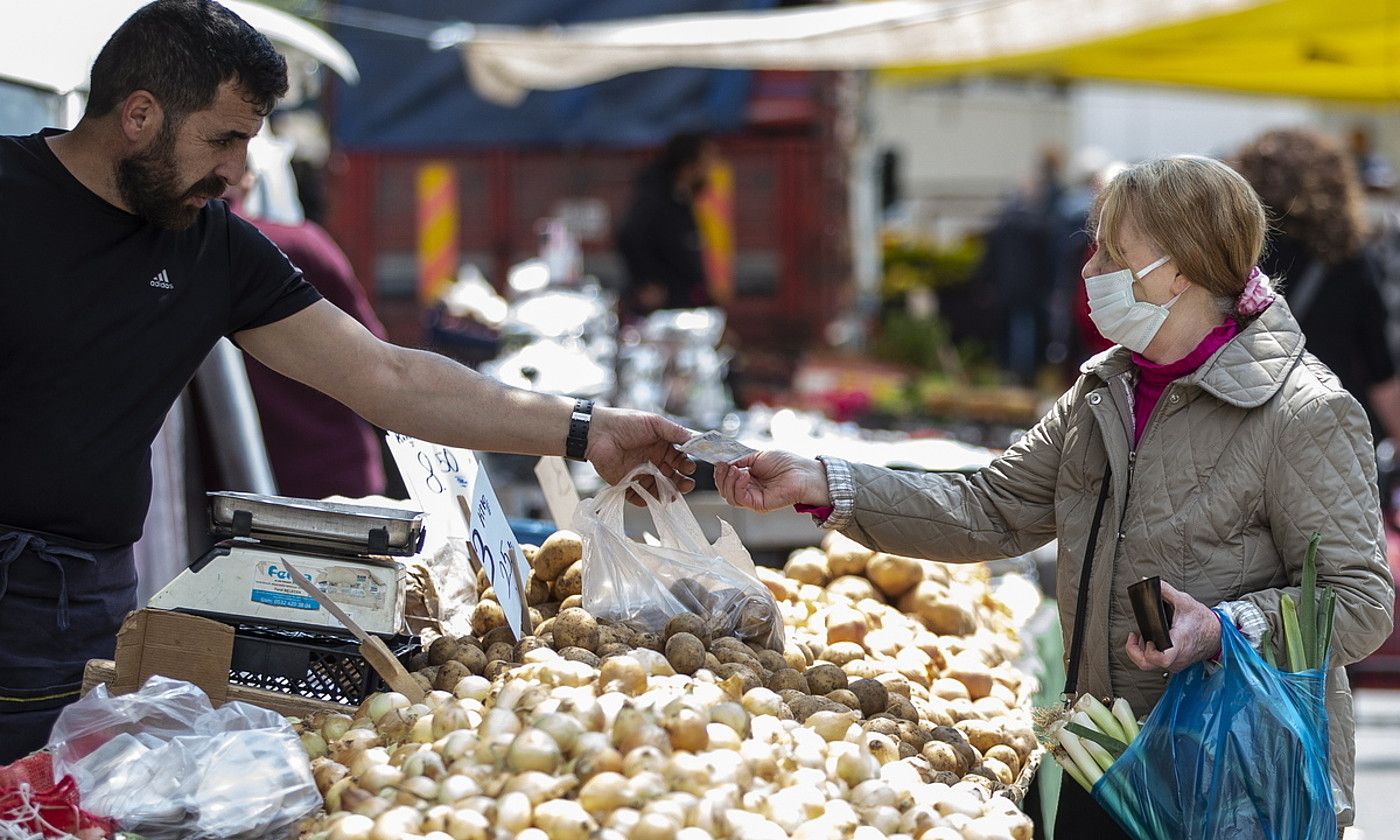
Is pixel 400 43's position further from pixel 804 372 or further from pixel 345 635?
pixel 345 635

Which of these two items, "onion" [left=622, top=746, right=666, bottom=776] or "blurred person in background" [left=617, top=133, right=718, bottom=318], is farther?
"blurred person in background" [left=617, top=133, right=718, bottom=318]

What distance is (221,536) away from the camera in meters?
2.92

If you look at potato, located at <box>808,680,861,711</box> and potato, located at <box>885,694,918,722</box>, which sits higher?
potato, located at <box>808,680,861,711</box>

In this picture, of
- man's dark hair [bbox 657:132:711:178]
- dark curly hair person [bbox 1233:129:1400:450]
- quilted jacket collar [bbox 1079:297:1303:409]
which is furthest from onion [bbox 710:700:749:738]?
man's dark hair [bbox 657:132:711:178]

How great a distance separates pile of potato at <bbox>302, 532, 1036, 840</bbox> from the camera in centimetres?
231

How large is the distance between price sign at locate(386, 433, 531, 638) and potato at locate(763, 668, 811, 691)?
51cm

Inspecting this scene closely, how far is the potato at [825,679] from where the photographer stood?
3.06 meters

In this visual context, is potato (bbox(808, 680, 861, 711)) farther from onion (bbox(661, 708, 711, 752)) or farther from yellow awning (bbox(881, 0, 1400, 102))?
yellow awning (bbox(881, 0, 1400, 102))

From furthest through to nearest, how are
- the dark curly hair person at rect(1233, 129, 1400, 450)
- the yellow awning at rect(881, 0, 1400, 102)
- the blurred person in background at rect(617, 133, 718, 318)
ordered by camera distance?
1. the blurred person in background at rect(617, 133, 718, 318)
2. the yellow awning at rect(881, 0, 1400, 102)
3. the dark curly hair person at rect(1233, 129, 1400, 450)

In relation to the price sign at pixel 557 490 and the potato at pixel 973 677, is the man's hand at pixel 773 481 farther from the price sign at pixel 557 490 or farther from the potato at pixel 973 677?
the potato at pixel 973 677

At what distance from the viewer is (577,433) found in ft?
10.8

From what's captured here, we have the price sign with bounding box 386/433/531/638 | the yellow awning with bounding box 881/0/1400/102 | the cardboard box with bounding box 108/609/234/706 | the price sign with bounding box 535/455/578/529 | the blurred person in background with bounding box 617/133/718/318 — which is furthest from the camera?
the blurred person in background with bounding box 617/133/718/318

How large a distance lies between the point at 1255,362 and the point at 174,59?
200 centimetres

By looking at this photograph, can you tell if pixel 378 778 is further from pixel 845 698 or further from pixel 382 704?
pixel 845 698
